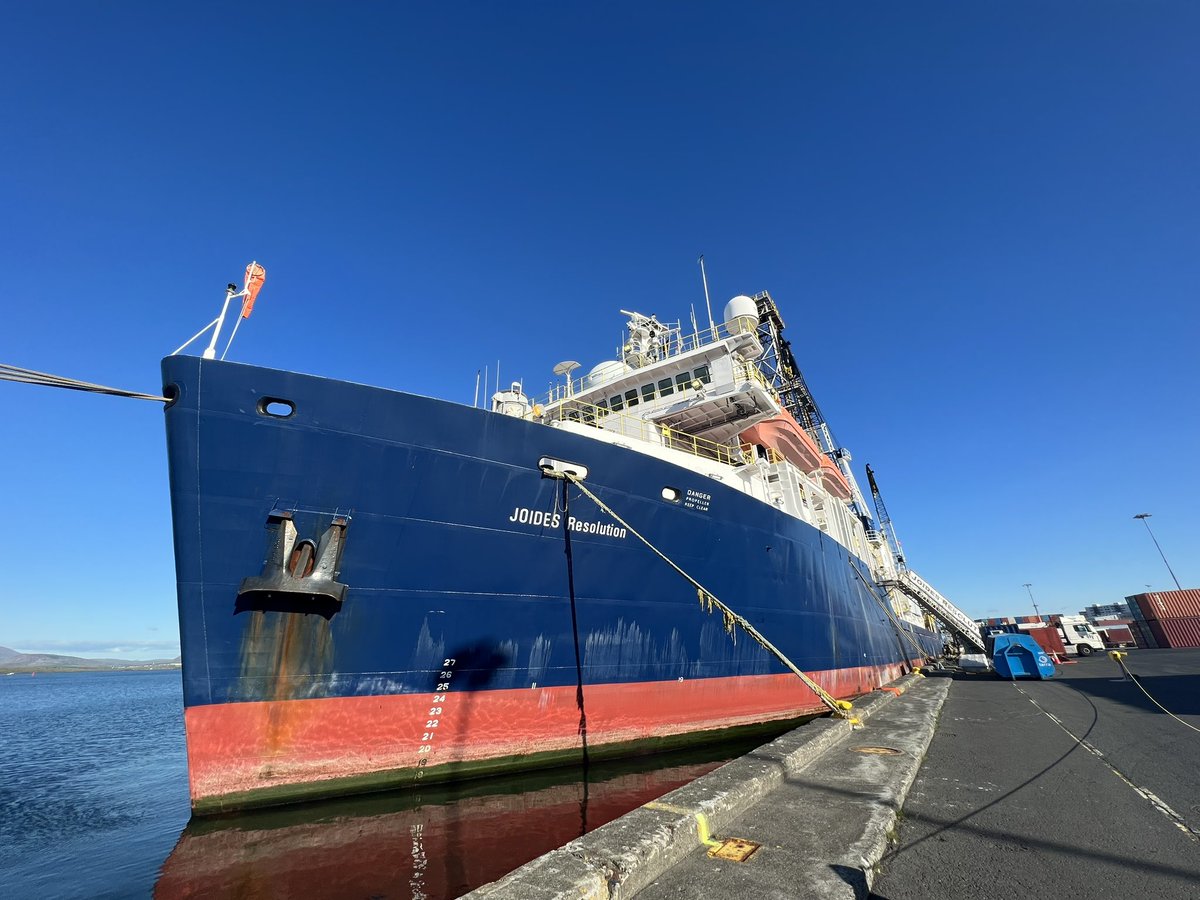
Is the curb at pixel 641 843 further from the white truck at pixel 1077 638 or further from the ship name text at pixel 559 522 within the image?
the white truck at pixel 1077 638

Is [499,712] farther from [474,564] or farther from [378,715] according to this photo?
[474,564]

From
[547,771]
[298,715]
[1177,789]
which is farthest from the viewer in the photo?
[547,771]

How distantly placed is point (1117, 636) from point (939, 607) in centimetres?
3711

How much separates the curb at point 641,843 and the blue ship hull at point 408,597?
12.9 ft

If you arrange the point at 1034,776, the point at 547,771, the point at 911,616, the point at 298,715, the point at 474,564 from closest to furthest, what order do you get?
the point at 1034,776 < the point at 298,715 < the point at 474,564 < the point at 547,771 < the point at 911,616

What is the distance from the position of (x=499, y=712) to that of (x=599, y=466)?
427cm

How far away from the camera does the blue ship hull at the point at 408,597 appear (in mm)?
6637

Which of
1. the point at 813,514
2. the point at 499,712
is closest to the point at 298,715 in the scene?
the point at 499,712

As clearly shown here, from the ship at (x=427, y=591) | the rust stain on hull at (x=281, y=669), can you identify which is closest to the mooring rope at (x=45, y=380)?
the ship at (x=427, y=591)

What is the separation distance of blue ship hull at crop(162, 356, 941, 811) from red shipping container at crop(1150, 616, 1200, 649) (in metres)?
54.6

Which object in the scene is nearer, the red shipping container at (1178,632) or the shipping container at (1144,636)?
the red shipping container at (1178,632)

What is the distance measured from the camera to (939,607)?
110 feet

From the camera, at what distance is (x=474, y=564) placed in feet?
25.8

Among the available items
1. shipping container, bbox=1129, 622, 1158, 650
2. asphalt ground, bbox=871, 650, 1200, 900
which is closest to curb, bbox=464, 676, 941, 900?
asphalt ground, bbox=871, 650, 1200, 900
